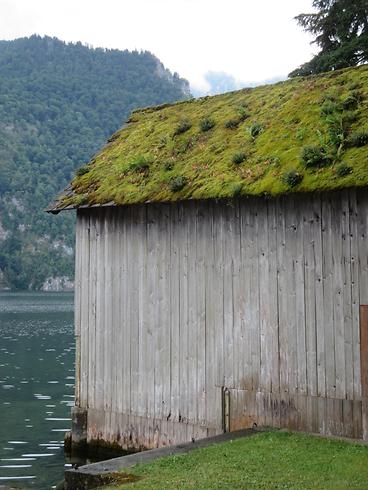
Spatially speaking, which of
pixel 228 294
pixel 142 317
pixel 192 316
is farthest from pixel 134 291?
pixel 228 294

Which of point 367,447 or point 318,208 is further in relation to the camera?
point 318,208

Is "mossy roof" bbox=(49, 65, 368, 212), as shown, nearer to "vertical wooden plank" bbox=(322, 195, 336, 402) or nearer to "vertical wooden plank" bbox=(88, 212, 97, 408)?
"vertical wooden plank" bbox=(322, 195, 336, 402)

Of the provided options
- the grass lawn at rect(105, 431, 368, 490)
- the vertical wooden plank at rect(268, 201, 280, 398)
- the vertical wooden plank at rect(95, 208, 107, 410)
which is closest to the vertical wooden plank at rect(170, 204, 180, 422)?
the vertical wooden plank at rect(95, 208, 107, 410)

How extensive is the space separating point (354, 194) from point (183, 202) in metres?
4.09

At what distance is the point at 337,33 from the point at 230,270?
22.5m

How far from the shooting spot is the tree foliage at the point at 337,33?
1344 inches

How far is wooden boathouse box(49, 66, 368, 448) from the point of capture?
1448 cm

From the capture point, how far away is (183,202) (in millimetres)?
17156

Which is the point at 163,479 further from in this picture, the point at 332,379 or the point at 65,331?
the point at 65,331

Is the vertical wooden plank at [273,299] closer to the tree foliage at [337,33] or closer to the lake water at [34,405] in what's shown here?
the lake water at [34,405]

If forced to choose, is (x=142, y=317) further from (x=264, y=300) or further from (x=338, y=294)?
(x=338, y=294)

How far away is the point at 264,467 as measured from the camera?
12000 millimetres

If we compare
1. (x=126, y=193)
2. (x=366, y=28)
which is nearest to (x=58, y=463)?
(x=126, y=193)

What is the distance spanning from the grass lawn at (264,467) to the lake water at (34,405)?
680cm
